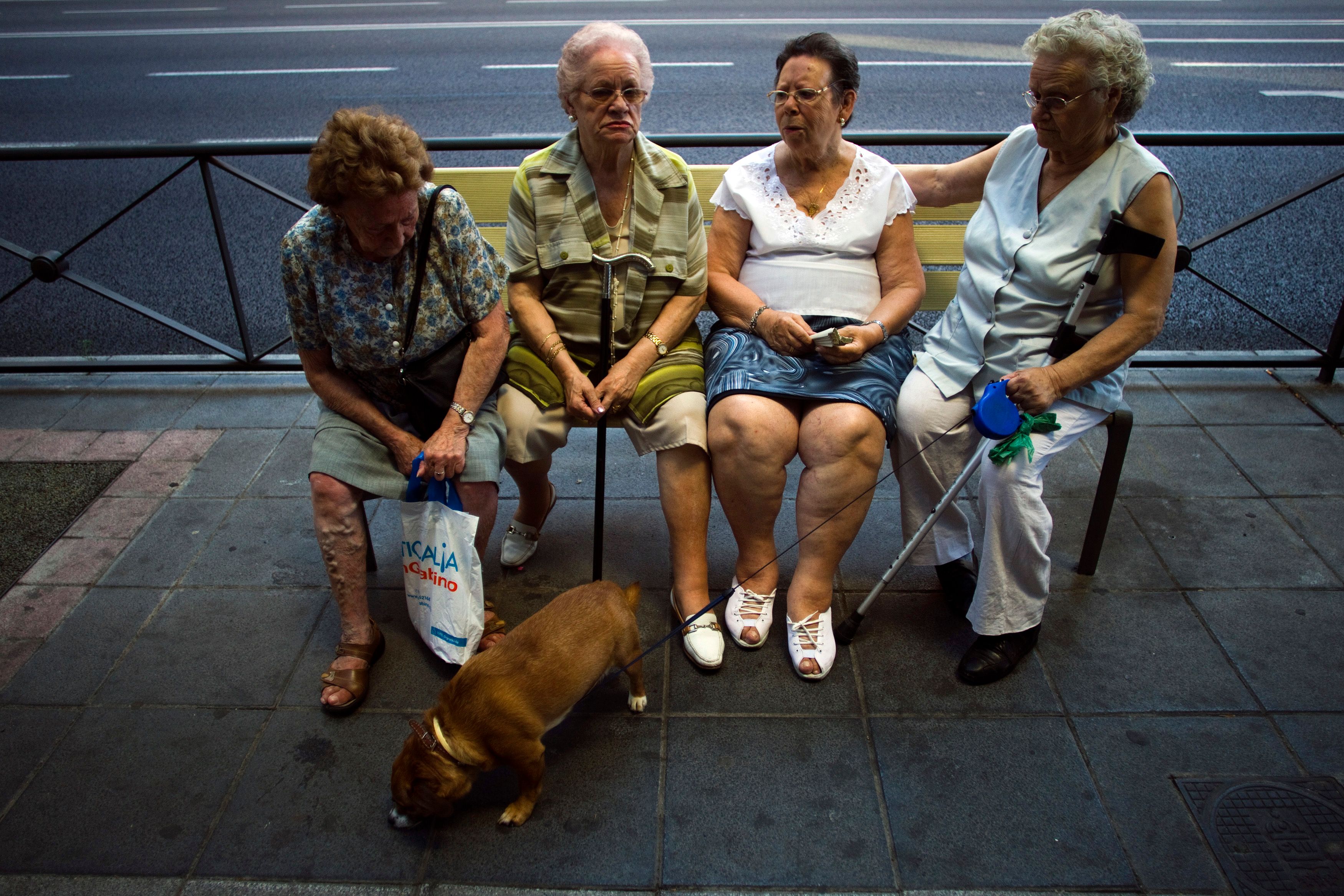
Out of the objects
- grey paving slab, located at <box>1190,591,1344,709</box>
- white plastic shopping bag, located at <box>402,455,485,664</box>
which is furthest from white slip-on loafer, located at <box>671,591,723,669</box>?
grey paving slab, located at <box>1190,591,1344,709</box>

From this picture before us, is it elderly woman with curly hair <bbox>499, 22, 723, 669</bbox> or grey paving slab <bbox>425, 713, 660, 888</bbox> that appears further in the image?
elderly woman with curly hair <bbox>499, 22, 723, 669</bbox>

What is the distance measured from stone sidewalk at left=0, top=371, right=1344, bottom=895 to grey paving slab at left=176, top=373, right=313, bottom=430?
1.23 feet

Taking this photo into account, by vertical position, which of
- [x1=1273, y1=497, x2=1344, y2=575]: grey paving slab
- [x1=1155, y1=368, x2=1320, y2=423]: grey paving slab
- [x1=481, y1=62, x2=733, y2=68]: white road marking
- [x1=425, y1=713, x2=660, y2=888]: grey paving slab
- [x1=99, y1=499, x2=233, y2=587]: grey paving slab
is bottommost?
[x1=425, y1=713, x2=660, y2=888]: grey paving slab

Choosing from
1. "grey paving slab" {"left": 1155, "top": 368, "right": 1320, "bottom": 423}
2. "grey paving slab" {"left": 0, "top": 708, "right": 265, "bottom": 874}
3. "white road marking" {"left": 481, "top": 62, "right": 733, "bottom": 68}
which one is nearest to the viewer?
"grey paving slab" {"left": 0, "top": 708, "right": 265, "bottom": 874}

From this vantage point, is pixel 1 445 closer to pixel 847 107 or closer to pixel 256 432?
pixel 256 432

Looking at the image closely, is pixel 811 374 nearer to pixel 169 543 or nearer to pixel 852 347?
pixel 852 347

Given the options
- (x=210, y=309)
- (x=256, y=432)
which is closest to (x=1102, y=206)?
(x=256, y=432)

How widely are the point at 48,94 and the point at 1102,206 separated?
10.7 meters

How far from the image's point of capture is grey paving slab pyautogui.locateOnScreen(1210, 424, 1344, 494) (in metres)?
3.51

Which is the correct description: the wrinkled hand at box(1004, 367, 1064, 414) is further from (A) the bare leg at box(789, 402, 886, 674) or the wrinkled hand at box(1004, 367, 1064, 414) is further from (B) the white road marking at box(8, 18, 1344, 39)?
(B) the white road marking at box(8, 18, 1344, 39)

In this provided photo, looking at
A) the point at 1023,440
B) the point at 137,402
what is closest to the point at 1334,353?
the point at 1023,440

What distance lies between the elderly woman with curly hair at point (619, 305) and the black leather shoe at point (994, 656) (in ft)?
2.38

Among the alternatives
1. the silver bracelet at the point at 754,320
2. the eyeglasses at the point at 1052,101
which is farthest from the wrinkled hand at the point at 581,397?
the eyeglasses at the point at 1052,101

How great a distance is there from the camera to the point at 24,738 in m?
2.58
